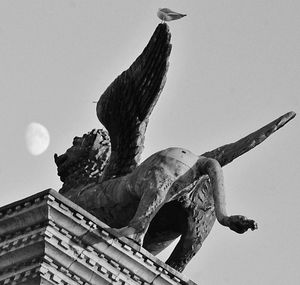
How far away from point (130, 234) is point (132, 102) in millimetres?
2624

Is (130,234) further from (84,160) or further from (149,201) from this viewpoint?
(84,160)

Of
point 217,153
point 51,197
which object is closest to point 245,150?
point 217,153

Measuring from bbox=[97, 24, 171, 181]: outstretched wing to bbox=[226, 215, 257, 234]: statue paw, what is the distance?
2.92 m

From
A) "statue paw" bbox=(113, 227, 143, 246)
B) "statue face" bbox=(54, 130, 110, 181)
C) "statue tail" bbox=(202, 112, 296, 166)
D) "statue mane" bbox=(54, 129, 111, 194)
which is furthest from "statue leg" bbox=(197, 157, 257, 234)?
"statue face" bbox=(54, 130, 110, 181)

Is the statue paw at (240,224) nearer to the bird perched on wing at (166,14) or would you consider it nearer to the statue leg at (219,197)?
the statue leg at (219,197)

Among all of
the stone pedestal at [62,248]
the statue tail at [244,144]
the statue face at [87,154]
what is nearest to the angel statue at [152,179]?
the statue tail at [244,144]

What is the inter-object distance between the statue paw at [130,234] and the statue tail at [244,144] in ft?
6.06

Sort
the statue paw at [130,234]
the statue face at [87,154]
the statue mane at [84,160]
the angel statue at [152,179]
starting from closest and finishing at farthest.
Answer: the statue paw at [130,234], the angel statue at [152,179], the statue mane at [84,160], the statue face at [87,154]

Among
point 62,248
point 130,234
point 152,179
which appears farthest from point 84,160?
point 62,248

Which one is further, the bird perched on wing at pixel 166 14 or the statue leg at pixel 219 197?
the bird perched on wing at pixel 166 14

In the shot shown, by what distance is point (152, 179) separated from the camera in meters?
46.3

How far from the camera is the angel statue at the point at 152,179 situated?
4622 cm

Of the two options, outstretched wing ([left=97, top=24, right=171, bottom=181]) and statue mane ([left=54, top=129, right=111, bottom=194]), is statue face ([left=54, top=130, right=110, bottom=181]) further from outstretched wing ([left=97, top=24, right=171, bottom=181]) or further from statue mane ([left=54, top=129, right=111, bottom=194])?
outstretched wing ([left=97, top=24, right=171, bottom=181])

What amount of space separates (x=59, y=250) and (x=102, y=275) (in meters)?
0.66
